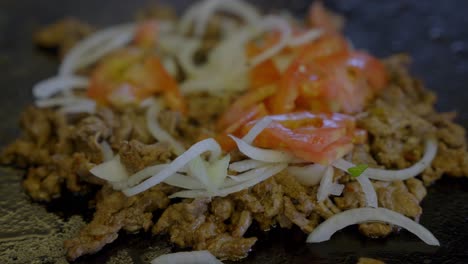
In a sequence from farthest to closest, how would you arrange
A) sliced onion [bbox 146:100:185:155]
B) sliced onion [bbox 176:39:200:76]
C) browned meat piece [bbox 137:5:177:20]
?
browned meat piece [bbox 137:5:177:20] < sliced onion [bbox 176:39:200:76] < sliced onion [bbox 146:100:185:155]

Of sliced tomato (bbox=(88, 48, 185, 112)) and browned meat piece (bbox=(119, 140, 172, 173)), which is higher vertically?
sliced tomato (bbox=(88, 48, 185, 112))

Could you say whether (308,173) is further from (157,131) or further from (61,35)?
(61,35)

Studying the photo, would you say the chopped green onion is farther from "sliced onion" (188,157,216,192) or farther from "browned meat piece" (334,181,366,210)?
"sliced onion" (188,157,216,192)

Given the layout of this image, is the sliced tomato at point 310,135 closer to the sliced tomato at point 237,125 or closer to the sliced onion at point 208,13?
the sliced tomato at point 237,125

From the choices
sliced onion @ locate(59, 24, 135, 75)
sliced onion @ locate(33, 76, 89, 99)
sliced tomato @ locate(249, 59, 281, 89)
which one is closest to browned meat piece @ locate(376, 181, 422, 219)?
sliced tomato @ locate(249, 59, 281, 89)

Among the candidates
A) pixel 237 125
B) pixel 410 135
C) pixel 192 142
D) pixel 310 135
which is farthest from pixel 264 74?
pixel 410 135

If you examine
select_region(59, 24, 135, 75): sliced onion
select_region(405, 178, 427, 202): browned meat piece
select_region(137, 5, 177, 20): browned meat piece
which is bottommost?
select_region(405, 178, 427, 202): browned meat piece

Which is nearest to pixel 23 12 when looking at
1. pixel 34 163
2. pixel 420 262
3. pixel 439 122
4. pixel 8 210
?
pixel 34 163
